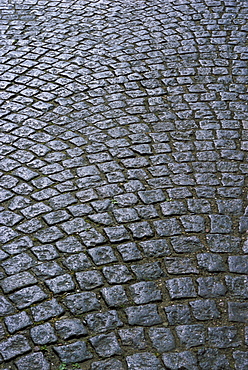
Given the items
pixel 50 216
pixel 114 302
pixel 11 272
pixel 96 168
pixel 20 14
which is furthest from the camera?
pixel 20 14

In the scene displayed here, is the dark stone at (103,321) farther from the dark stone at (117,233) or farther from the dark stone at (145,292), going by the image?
the dark stone at (117,233)

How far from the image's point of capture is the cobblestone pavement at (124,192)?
3.43m

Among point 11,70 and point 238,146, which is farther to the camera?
point 11,70

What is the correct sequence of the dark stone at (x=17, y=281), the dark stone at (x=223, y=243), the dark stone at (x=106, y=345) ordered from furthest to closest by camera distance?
1. the dark stone at (x=223, y=243)
2. the dark stone at (x=17, y=281)
3. the dark stone at (x=106, y=345)

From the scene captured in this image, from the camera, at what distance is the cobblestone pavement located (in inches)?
135

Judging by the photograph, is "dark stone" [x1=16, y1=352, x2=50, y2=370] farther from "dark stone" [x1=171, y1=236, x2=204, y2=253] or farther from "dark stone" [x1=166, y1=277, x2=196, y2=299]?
"dark stone" [x1=171, y1=236, x2=204, y2=253]

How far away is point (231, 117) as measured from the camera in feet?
17.9

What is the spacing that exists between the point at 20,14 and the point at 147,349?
5698 mm

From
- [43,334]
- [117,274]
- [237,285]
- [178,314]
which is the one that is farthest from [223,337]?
[43,334]

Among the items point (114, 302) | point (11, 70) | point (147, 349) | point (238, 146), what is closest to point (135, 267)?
point (114, 302)

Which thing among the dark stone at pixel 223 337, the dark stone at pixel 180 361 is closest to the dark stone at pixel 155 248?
the dark stone at pixel 223 337

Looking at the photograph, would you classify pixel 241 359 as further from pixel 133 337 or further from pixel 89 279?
pixel 89 279

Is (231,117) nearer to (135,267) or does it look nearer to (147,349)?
(135,267)

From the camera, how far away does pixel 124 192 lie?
4.58 meters
